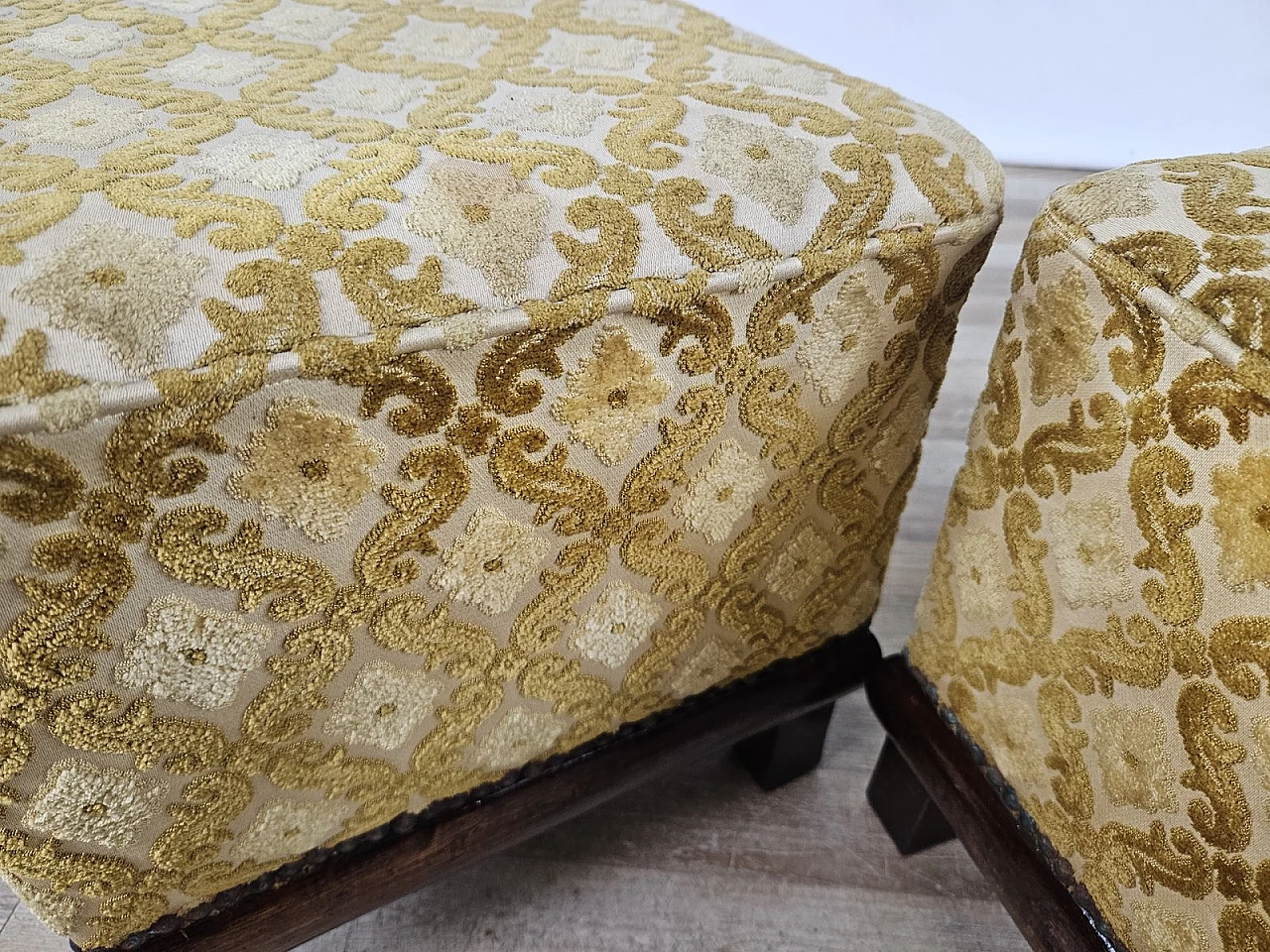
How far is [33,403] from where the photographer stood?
12.0 inches

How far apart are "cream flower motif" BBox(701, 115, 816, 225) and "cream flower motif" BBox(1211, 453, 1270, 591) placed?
0.22m

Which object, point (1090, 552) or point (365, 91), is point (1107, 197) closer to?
point (1090, 552)

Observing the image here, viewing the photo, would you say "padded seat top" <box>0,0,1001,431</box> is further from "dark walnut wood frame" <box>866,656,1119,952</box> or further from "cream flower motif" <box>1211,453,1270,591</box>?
"dark walnut wood frame" <box>866,656,1119,952</box>

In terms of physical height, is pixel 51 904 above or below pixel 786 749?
above

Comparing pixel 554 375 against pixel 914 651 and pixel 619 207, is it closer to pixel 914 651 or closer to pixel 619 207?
pixel 619 207

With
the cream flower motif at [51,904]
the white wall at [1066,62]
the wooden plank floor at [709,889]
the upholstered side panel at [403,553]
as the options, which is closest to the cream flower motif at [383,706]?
the upholstered side panel at [403,553]

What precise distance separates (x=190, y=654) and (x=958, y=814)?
0.48m

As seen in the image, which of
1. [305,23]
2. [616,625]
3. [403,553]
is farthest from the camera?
[305,23]

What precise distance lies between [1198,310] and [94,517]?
1.47ft

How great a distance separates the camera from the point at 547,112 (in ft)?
1.64

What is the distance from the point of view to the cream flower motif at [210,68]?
535 millimetres

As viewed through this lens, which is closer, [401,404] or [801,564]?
[401,404]

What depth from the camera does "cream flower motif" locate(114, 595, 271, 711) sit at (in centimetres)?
37

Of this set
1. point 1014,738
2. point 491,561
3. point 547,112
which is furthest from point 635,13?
point 1014,738
